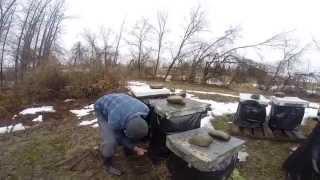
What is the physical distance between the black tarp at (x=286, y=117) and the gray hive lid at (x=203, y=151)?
2.35 meters

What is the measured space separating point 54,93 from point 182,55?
1017 centimetres

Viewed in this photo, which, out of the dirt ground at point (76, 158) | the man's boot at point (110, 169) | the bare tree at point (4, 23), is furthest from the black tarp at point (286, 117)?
the bare tree at point (4, 23)

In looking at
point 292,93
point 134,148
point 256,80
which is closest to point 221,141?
point 134,148

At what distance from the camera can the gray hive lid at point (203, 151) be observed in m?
2.29

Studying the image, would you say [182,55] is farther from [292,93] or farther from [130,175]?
[130,175]

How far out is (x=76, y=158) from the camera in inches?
145

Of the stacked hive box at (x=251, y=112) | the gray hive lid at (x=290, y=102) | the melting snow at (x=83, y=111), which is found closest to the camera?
the gray hive lid at (x=290, y=102)

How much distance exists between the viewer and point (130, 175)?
3314mm

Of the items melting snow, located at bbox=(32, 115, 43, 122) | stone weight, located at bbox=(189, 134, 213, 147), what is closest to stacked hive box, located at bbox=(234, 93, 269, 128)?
stone weight, located at bbox=(189, 134, 213, 147)

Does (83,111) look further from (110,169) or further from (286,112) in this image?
(286,112)

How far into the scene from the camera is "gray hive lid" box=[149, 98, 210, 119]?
3004mm

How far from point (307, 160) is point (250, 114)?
5.22 feet

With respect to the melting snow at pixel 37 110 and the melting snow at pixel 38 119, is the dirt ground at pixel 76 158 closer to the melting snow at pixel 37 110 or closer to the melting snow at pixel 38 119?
the melting snow at pixel 38 119

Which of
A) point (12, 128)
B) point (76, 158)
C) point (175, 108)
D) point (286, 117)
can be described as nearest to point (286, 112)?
point (286, 117)
